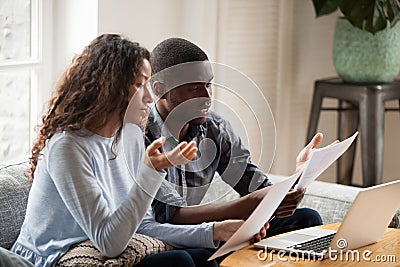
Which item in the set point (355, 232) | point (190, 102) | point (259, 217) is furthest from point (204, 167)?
point (355, 232)

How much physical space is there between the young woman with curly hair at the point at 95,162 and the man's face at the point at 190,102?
7cm

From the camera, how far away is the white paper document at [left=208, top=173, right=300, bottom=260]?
74.4 inches

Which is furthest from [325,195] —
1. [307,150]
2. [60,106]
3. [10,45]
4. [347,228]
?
[10,45]

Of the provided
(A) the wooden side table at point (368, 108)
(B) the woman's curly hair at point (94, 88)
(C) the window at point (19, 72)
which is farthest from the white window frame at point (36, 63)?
(A) the wooden side table at point (368, 108)

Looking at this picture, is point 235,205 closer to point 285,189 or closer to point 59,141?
point 285,189

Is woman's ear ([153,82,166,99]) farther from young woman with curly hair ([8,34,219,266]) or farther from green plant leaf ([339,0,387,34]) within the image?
green plant leaf ([339,0,387,34])

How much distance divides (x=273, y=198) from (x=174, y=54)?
0.46m

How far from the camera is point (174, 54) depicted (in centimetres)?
214

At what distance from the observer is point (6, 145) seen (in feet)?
9.37

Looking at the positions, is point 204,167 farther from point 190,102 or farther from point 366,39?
point 366,39

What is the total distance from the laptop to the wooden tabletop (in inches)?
0.9

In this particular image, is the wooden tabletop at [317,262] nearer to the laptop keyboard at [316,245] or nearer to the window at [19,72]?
the laptop keyboard at [316,245]

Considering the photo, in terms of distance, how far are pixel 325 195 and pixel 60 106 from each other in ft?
2.89

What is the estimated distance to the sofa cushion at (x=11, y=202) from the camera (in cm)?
219
